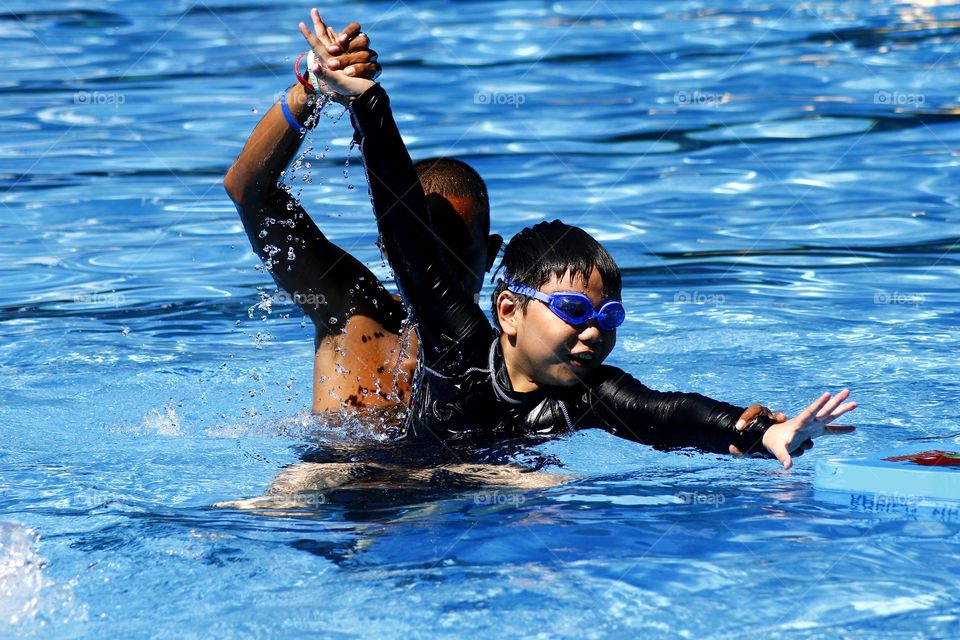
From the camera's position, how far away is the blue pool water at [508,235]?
341cm

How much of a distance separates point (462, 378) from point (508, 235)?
3.78 m

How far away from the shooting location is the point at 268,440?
16.4 feet

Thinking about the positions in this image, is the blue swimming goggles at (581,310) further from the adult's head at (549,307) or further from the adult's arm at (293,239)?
the adult's arm at (293,239)

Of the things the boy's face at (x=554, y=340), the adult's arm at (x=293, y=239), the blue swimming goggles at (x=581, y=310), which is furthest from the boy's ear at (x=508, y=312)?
the adult's arm at (x=293, y=239)

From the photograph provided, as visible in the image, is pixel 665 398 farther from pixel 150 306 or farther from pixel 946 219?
pixel 946 219

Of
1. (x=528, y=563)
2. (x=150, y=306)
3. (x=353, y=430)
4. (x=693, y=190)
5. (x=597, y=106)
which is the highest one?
(x=597, y=106)

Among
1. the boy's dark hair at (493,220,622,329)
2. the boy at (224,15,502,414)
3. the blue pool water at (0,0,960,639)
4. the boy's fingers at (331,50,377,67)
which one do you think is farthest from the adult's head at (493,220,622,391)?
the boy's fingers at (331,50,377,67)

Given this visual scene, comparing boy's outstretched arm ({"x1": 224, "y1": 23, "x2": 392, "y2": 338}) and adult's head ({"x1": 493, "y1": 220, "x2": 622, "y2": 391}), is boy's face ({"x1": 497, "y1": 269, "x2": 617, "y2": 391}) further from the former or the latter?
boy's outstretched arm ({"x1": 224, "y1": 23, "x2": 392, "y2": 338})

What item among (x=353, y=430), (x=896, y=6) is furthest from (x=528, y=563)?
(x=896, y=6)

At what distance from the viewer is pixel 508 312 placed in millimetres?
4117

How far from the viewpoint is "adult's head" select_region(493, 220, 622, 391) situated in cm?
394

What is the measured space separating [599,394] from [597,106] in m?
7.14

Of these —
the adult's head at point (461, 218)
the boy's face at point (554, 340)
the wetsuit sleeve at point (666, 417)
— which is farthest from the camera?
the adult's head at point (461, 218)

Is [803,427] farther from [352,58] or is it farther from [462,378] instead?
[352,58]
